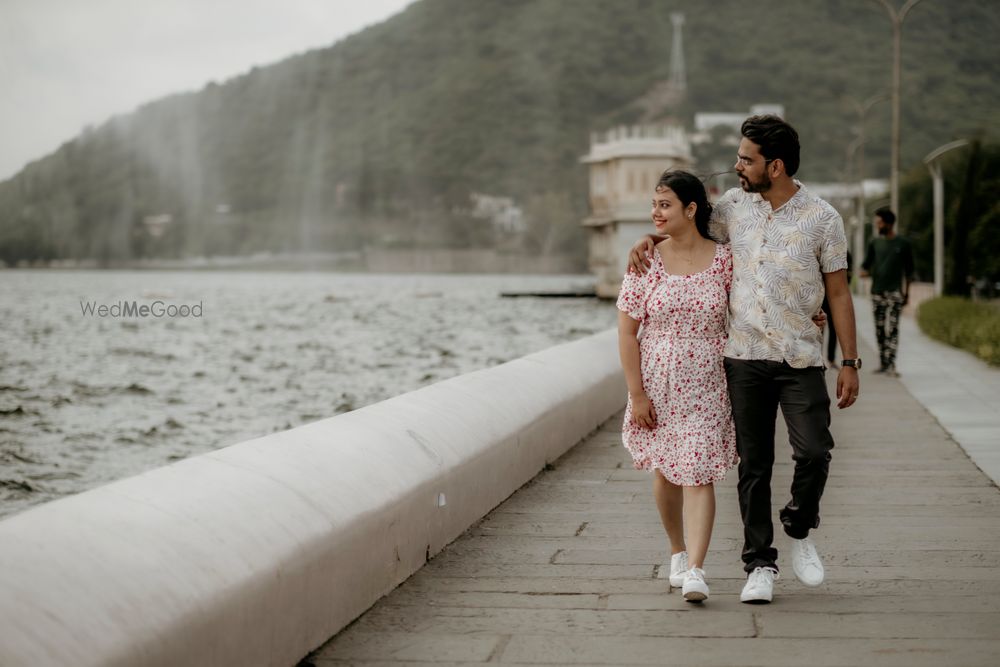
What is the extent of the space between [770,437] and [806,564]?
553mm

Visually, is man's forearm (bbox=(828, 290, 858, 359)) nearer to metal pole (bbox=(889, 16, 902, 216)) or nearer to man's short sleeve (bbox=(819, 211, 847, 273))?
man's short sleeve (bbox=(819, 211, 847, 273))

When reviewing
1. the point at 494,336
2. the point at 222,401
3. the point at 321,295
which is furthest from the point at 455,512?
the point at 321,295

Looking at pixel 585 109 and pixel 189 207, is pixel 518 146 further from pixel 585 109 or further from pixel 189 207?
pixel 189 207

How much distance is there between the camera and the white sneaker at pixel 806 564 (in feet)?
17.5

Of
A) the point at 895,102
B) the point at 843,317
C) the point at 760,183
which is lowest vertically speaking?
the point at 843,317

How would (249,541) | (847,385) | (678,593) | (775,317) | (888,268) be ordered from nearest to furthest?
(249,541), (775,317), (847,385), (678,593), (888,268)

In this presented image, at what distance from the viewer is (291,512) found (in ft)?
15.0

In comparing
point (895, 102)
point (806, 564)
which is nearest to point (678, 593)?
point (806, 564)

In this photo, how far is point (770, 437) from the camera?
5324mm

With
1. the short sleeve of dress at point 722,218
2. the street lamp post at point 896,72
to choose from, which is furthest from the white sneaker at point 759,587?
the street lamp post at point 896,72

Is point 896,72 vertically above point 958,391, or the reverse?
point 896,72

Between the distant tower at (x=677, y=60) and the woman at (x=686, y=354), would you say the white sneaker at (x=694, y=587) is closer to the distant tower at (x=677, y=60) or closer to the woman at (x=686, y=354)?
the woman at (x=686, y=354)

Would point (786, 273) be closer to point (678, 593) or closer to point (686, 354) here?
point (686, 354)

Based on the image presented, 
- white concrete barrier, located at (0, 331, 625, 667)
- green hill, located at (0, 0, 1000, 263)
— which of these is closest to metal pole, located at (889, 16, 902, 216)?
white concrete barrier, located at (0, 331, 625, 667)
